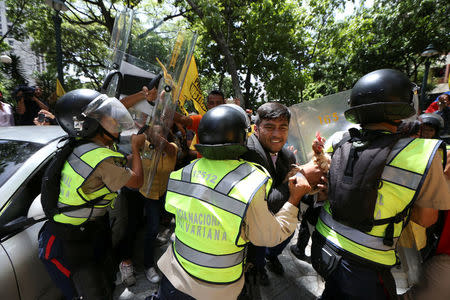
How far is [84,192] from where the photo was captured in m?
1.54

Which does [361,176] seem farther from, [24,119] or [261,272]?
[24,119]

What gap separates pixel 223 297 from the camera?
4.01ft

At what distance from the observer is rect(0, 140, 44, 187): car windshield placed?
1.80 m

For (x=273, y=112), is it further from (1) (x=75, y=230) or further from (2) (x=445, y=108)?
(2) (x=445, y=108)

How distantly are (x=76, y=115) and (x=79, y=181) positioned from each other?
0.51 metres

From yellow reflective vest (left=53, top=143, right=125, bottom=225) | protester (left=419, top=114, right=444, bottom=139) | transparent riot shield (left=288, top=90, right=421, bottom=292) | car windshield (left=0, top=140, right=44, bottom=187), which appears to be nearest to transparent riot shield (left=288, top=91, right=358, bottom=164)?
transparent riot shield (left=288, top=90, right=421, bottom=292)

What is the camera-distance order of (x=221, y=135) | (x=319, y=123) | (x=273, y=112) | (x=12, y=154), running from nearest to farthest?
1. (x=221, y=135)
2. (x=273, y=112)
3. (x=12, y=154)
4. (x=319, y=123)

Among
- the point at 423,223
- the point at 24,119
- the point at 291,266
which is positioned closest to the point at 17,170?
the point at 423,223

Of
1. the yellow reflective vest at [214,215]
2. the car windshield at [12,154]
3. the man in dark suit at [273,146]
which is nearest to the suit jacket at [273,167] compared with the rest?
the man in dark suit at [273,146]

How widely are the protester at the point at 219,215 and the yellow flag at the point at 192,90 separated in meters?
1.35

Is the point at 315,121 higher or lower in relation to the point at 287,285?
higher

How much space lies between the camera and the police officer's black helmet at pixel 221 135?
123 centimetres

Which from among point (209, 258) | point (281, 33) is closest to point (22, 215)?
point (209, 258)

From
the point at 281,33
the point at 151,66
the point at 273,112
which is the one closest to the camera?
the point at 273,112
